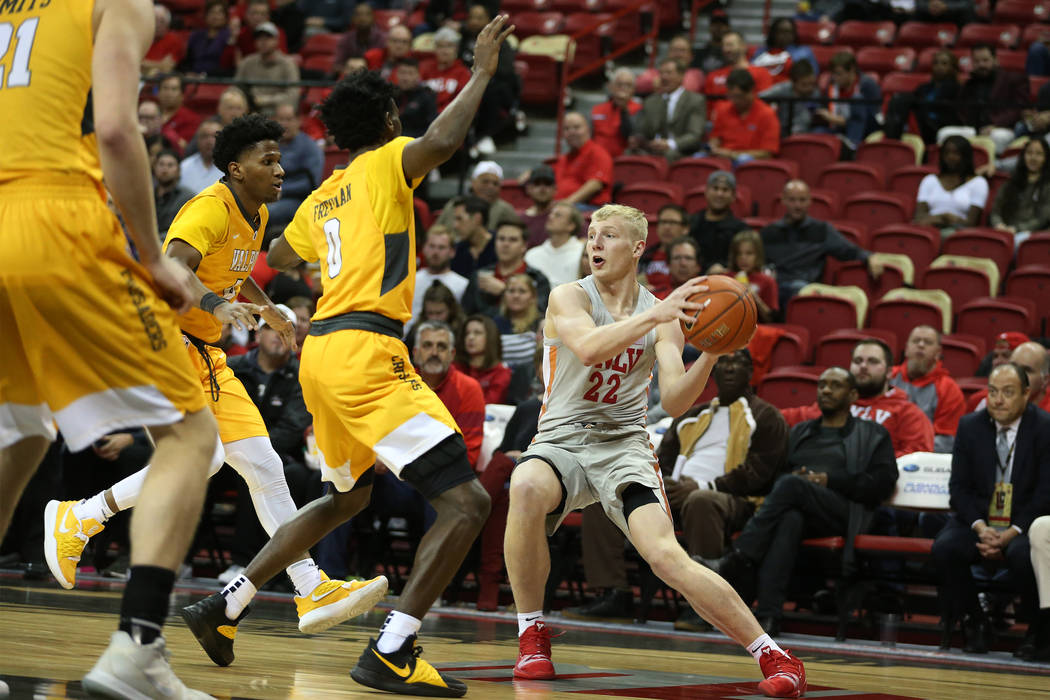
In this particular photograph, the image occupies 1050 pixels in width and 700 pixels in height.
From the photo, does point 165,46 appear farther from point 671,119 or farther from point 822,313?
point 822,313

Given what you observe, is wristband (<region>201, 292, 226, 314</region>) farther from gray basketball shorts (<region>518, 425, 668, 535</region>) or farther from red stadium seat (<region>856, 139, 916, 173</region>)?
red stadium seat (<region>856, 139, 916, 173</region>)

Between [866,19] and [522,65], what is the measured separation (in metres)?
4.41

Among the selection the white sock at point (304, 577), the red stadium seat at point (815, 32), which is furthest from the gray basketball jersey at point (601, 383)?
the red stadium seat at point (815, 32)

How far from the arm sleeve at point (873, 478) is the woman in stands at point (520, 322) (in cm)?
280

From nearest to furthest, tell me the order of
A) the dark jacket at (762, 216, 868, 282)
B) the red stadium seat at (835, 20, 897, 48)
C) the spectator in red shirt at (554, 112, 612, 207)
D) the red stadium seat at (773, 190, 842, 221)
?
the dark jacket at (762, 216, 868, 282) < the red stadium seat at (773, 190, 842, 221) < the spectator in red shirt at (554, 112, 612, 207) < the red stadium seat at (835, 20, 897, 48)

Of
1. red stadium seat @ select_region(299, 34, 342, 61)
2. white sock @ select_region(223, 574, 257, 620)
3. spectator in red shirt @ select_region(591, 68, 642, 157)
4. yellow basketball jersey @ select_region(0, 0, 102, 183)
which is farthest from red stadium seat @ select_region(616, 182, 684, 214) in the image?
yellow basketball jersey @ select_region(0, 0, 102, 183)

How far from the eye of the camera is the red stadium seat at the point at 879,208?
11820 mm

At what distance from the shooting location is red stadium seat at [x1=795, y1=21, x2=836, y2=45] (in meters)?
16.1

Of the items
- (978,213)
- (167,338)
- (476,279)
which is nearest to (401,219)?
(167,338)

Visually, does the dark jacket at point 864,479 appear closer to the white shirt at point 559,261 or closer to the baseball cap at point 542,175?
the white shirt at point 559,261

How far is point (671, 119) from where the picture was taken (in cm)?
1378

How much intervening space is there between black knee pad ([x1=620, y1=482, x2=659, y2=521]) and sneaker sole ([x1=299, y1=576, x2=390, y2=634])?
3.08ft

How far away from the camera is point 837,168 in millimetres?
12453

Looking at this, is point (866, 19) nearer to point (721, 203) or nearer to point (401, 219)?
point (721, 203)
